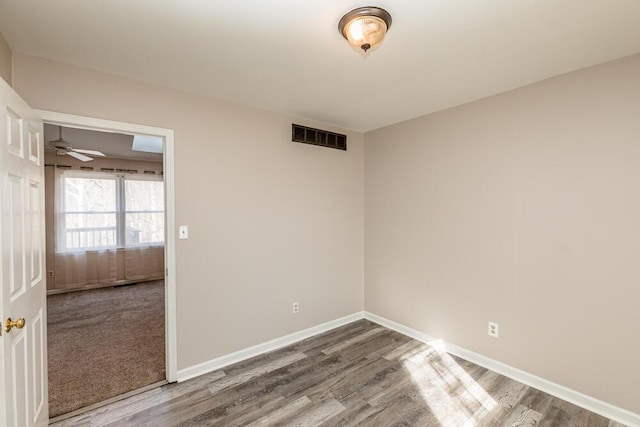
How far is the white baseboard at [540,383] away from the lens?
1.99m

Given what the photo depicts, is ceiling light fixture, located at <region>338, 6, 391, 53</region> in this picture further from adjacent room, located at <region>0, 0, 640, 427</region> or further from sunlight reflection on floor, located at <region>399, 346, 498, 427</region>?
sunlight reflection on floor, located at <region>399, 346, 498, 427</region>

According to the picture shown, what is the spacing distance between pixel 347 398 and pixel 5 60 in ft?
10.5

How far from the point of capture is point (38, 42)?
1771 millimetres

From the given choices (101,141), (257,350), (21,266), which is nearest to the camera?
(21,266)

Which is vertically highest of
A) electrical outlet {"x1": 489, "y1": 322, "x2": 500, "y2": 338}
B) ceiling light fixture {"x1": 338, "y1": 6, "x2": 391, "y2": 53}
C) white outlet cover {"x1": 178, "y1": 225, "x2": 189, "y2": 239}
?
ceiling light fixture {"x1": 338, "y1": 6, "x2": 391, "y2": 53}

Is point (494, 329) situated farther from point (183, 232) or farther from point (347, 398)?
point (183, 232)

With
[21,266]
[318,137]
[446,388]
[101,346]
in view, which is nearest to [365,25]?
[318,137]

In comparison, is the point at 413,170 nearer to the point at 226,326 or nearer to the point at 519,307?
the point at 519,307

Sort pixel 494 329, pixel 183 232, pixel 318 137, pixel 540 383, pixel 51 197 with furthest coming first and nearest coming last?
pixel 51 197, pixel 318 137, pixel 494 329, pixel 183 232, pixel 540 383

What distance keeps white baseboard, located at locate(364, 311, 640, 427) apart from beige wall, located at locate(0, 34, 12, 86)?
3.94 m

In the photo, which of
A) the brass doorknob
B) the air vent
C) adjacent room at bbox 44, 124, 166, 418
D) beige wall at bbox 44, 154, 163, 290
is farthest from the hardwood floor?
beige wall at bbox 44, 154, 163, 290

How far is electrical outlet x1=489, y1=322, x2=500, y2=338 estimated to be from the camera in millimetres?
2602

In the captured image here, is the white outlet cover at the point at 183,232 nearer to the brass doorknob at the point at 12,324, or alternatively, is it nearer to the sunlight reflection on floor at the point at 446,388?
the brass doorknob at the point at 12,324

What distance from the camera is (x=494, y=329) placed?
2.62 meters
